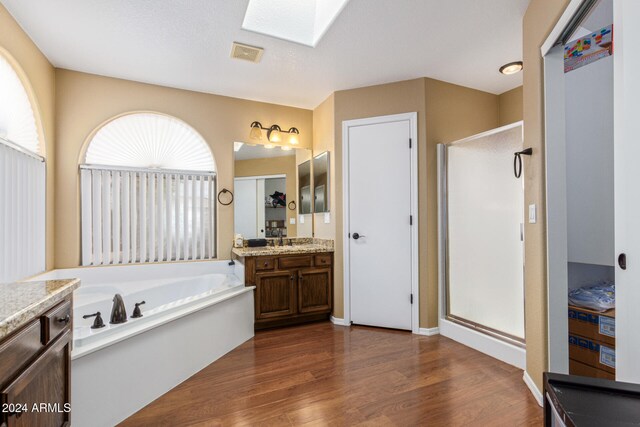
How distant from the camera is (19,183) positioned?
216 cm

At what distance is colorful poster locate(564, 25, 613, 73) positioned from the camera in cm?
189

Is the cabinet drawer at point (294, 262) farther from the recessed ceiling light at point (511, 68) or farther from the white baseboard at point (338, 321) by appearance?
the recessed ceiling light at point (511, 68)

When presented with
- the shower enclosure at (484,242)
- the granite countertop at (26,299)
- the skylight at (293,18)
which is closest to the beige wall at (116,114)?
the skylight at (293,18)

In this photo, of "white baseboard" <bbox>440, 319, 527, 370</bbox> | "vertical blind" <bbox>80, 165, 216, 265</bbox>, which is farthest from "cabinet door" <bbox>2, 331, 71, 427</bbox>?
"white baseboard" <bbox>440, 319, 527, 370</bbox>

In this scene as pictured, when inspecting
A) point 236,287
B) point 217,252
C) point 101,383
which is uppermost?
point 217,252

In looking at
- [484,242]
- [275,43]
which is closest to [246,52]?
[275,43]

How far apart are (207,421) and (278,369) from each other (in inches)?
26.2

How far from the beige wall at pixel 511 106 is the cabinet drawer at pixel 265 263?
9.36 feet

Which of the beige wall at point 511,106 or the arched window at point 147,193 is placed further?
the beige wall at point 511,106

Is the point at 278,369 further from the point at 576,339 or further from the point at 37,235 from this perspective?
the point at 37,235

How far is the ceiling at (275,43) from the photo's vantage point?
6.66 feet

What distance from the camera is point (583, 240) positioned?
6.81ft

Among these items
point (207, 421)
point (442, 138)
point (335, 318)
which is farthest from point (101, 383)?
point (442, 138)

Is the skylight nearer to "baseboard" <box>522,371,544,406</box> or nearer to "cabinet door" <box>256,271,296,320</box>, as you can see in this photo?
"cabinet door" <box>256,271,296,320</box>
